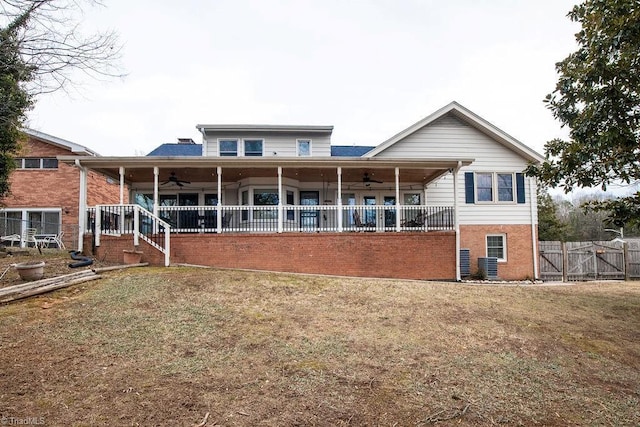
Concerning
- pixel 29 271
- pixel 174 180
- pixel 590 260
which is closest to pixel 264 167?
pixel 174 180

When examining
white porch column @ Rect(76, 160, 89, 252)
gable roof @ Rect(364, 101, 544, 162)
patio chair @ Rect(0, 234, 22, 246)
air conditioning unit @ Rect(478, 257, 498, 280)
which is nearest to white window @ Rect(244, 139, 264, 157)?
gable roof @ Rect(364, 101, 544, 162)

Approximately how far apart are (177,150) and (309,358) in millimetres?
16014

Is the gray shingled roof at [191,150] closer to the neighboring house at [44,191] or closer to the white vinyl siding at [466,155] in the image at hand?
the neighboring house at [44,191]

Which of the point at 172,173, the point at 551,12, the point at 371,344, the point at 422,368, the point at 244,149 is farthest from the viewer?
the point at 244,149

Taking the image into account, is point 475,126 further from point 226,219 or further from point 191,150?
point 191,150

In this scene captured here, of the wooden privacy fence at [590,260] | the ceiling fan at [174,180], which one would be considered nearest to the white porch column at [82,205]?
the ceiling fan at [174,180]

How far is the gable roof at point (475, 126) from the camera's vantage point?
1523 centimetres

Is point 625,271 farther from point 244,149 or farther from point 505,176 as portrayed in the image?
point 244,149

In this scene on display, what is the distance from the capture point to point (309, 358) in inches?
196

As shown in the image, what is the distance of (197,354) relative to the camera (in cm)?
495

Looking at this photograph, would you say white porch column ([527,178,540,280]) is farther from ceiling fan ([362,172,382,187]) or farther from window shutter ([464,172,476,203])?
ceiling fan ([362,172,382,187])

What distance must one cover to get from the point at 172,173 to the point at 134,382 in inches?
439

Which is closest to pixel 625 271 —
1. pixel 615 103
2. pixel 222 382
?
pixel 615 103

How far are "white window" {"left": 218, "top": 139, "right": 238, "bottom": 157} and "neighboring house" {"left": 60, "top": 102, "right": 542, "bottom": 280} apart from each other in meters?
0.05
